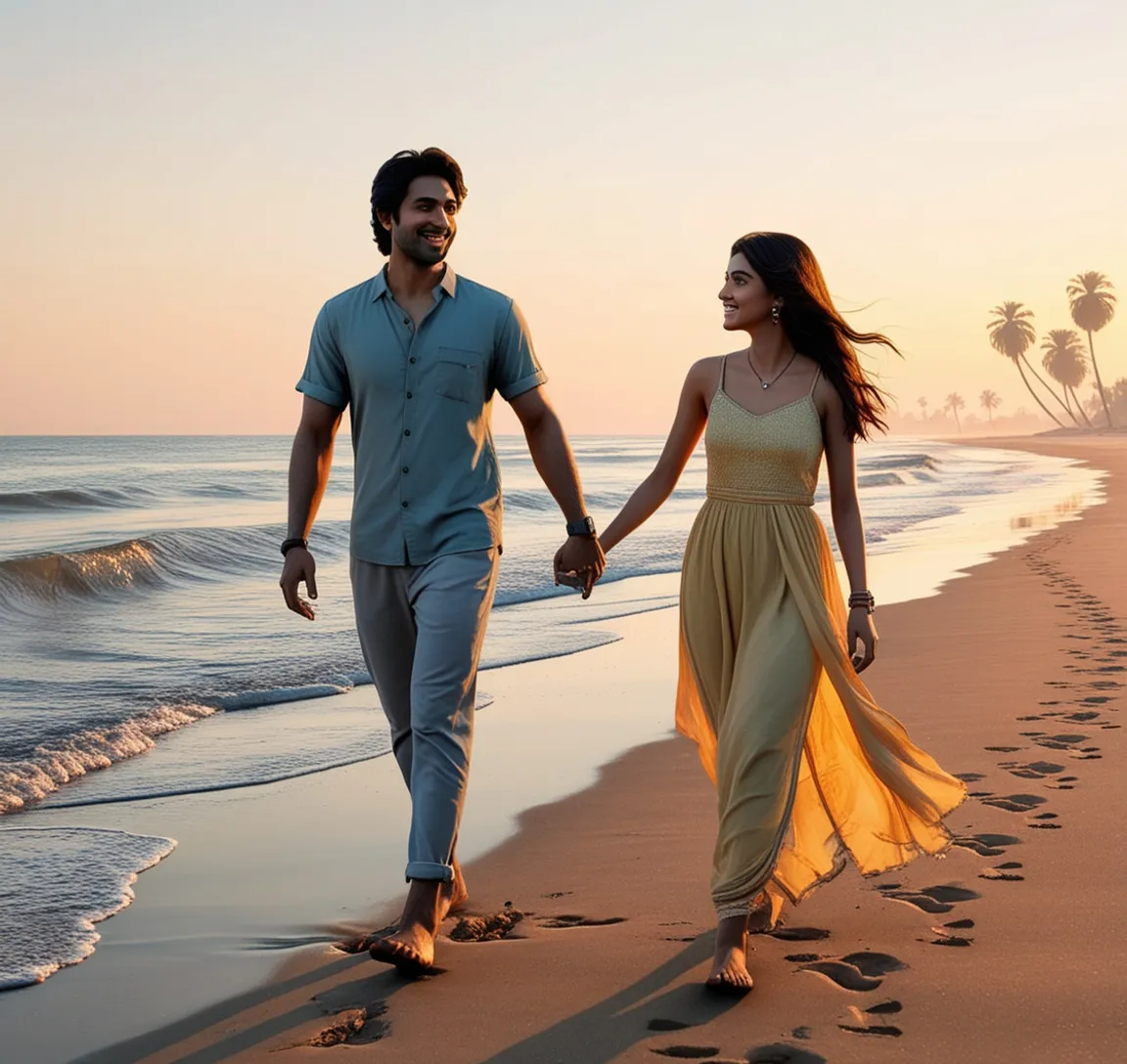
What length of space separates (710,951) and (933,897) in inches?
28.4

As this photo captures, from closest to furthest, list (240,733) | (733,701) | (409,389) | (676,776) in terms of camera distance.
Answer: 1. (733,701)
2. (409,389)
3. (676,776)
4. (240,733)

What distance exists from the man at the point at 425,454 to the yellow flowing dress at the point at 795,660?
0.53 metres

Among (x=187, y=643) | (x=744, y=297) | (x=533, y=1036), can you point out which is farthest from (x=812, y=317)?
(x=187, y=643)

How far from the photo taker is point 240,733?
23.6 ft

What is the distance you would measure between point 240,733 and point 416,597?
3587 millimetres

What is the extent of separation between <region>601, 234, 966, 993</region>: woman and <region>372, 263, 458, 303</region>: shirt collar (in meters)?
0.80

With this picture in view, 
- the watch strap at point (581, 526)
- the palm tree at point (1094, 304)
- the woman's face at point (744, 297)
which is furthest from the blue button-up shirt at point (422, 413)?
the palm tree at point (1094, 304)

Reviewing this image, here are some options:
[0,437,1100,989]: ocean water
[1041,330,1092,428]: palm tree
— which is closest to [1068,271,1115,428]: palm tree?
[1041,330,1092,428]: palm tree

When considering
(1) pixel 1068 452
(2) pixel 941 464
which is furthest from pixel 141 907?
(1) pixel 1068 452

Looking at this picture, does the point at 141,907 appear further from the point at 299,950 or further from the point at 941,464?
the point at 941,464

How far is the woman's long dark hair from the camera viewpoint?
3.82 meters

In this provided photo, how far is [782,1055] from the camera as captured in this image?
2.97 meters

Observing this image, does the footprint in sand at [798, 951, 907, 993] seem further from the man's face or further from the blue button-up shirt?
the man's face

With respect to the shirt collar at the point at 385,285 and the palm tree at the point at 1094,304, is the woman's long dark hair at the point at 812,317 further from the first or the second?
the palm tree at the point at 1094,304
